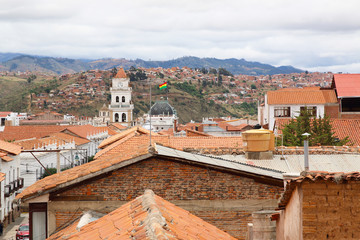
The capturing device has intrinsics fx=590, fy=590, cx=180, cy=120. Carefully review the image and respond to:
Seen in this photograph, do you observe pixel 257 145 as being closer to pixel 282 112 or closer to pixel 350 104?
pixel 350 104

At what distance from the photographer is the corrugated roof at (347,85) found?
4503 cm

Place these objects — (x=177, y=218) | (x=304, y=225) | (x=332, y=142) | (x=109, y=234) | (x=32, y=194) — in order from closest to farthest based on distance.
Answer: (x=304, y=225) < (x=109, y=234) < (x=177, y=218) < (x=32, y=194) < (x=332, y=142)

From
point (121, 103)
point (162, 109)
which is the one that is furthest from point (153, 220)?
point (121, 103)

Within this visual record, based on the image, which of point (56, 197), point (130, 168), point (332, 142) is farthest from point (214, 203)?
point (332, 142)

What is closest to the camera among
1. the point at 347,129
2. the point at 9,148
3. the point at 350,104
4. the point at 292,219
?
the point at 292,219

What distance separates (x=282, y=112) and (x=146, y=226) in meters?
43.5

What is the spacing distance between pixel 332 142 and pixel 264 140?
16.7 meters

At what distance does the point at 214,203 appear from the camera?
10305mm

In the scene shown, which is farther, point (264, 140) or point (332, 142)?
point (332, 142)

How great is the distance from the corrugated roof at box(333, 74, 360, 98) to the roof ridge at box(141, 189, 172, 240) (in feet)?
127

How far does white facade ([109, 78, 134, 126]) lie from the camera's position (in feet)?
510

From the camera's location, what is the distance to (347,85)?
46.5 m

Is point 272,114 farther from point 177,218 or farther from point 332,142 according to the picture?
point 177,218

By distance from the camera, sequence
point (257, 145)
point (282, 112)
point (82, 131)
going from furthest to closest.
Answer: point (82, 131), point (282, 112), point (257, 145)
